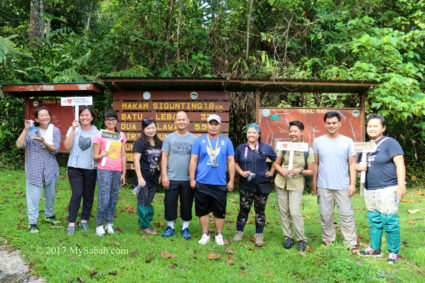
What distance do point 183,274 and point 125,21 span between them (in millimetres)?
9828

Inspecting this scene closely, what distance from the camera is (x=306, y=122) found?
8.09m

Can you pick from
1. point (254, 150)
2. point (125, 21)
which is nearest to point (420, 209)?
point (254, 150)

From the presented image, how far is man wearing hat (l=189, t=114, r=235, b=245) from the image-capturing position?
4.44m

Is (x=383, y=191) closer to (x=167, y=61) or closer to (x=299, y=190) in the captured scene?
(x=299, y=190)

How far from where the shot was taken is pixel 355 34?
34.4ft

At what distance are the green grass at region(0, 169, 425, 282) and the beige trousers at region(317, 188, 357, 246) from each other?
0.97ft

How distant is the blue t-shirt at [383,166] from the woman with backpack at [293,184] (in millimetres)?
790

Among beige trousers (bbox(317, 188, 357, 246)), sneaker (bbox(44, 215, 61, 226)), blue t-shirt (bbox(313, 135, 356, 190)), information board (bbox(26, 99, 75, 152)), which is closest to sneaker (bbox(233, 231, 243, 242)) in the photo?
beige trousers (bbox(317, 188, 357, 246))

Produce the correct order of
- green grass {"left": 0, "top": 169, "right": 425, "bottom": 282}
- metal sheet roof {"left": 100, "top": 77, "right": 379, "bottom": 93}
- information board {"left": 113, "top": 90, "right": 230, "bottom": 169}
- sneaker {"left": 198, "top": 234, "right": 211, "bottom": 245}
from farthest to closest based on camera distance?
information board {"left": 113, "top": 90, "right": 230, "bottom": 169} < metal sheet roof {"left": 100, "top": 77, "right": 379, "bottom": 93} < sneaker {"left": 198, "top": 234, "right": 211, "bottom": 245} < green grass {"left": 0, "top": 169, "right": 425, "bottom": 282}

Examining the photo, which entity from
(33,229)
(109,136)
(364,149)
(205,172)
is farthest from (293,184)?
(33,229)

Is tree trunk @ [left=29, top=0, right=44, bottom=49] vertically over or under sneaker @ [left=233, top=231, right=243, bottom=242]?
over

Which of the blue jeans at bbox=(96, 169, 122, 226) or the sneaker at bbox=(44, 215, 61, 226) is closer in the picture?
the blue jeans at bbox=(96, 169, 122, 226)

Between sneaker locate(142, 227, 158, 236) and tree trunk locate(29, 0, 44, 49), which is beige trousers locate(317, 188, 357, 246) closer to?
sneaker locate(142, 227, 158, 236)

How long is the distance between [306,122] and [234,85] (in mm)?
2160
